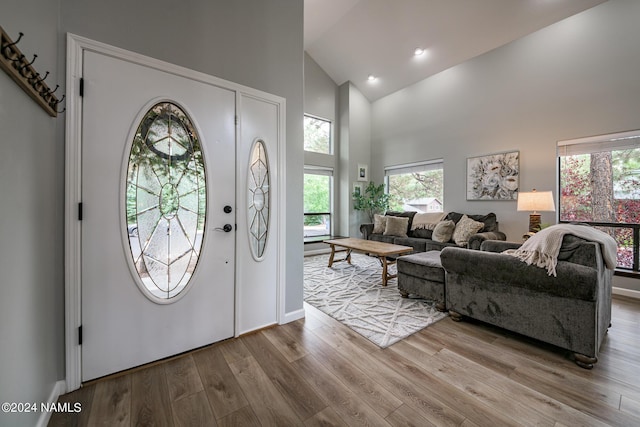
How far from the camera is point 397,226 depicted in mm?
5230

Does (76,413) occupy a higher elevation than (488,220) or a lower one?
lower

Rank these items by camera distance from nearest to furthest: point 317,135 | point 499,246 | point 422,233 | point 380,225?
point 499,246 → point 422,233 → point 380,225 → point 317,135

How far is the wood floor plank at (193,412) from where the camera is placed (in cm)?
129

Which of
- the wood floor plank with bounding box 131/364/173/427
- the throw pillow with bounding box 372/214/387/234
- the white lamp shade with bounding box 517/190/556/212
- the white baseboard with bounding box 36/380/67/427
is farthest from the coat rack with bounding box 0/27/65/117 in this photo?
the throw pillow with bounding box 372/214/387/234

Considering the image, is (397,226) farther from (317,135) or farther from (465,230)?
(317,135)

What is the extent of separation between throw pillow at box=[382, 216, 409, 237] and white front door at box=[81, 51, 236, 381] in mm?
3844

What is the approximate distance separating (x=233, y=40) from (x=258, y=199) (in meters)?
1.33

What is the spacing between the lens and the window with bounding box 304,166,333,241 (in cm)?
604

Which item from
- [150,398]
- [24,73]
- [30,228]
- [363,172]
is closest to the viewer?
[24,73]

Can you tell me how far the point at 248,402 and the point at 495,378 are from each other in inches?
61.6

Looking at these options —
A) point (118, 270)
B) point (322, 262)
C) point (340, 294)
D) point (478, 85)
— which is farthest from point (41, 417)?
point (478, 85)

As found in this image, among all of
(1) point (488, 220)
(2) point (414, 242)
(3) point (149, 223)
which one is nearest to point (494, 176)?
(1) point (488, 220)

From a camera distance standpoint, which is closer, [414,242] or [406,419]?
[406,419]

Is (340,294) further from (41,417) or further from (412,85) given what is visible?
(412,85)
